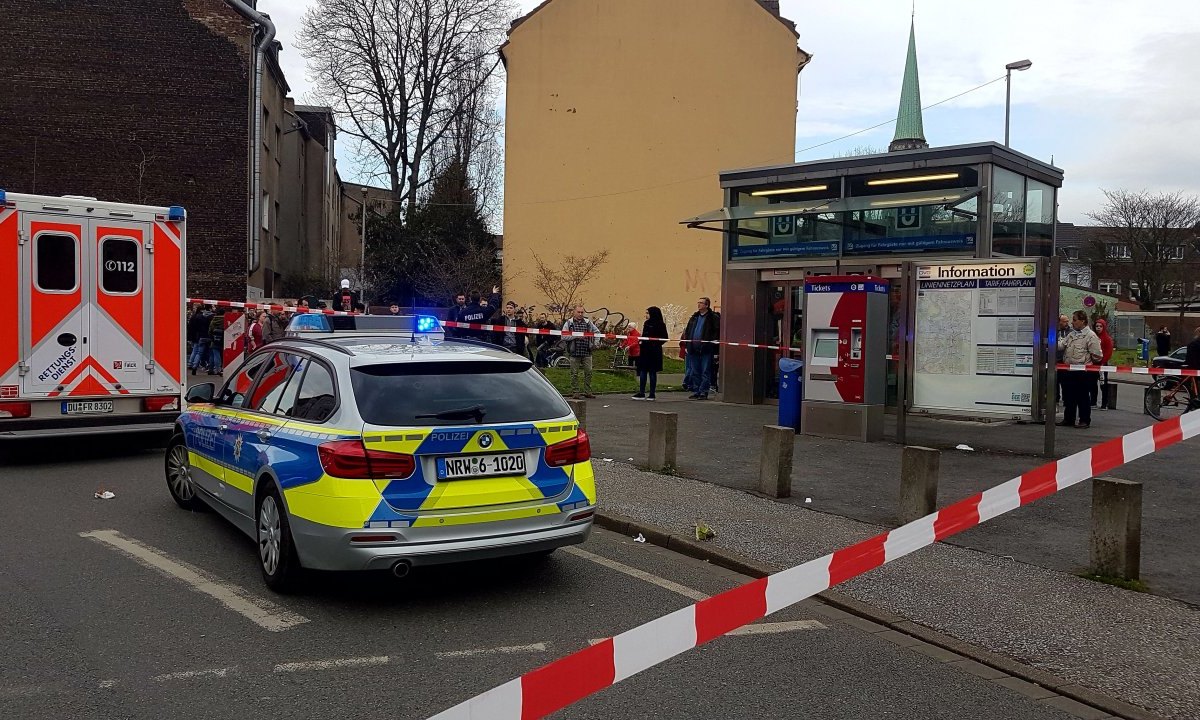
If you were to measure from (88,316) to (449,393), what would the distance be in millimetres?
6959

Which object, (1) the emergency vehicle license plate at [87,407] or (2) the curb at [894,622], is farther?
(1) the emergency vehicle license plate at [87,407]

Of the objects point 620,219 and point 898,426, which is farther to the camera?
point 620,219

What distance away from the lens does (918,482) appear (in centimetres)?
790

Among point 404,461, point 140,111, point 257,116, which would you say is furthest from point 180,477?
point 140,111

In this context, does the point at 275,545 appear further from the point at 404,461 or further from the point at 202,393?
the point at 202,393

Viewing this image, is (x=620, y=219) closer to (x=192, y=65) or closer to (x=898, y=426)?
(x=192, y=65)

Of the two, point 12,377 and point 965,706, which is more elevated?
point 12,377

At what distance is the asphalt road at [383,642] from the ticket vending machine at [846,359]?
245 inches

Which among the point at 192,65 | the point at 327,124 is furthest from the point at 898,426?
the point at 327,124

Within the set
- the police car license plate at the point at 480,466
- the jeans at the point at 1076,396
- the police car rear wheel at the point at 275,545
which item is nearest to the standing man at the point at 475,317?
the jeans at the point at 1076,396

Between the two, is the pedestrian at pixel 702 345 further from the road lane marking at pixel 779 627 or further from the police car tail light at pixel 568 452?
the road lane marking at pixel 779 627

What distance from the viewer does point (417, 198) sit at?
44.4 metres

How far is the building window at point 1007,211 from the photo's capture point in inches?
599

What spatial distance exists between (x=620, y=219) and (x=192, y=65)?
15333 mm
